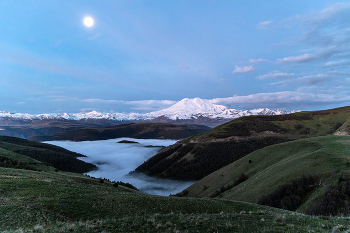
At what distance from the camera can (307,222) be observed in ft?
36.2

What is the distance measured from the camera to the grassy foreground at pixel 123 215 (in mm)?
9992

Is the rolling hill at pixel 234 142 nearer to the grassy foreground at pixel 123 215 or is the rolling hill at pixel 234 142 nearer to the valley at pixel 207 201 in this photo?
the valley at pixel 207 201

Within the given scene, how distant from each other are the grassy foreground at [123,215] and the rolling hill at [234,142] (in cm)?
7885

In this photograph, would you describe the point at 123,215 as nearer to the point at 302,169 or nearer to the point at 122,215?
the point at 122,215

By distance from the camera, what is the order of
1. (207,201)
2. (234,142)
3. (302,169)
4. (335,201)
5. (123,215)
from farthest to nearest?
(234,142)
(302,169)
(207,201)
(335,201)
(123,215)

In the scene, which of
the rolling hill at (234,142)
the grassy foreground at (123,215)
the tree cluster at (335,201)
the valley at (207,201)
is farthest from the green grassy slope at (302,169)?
the rolling hill at (234,142)

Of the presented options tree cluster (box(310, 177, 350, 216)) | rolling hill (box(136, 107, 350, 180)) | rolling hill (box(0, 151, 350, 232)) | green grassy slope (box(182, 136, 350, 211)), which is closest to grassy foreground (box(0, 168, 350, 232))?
rolling hill (box(0, 151, 350, 232))

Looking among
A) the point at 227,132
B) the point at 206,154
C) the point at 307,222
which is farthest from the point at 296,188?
the point at 227,132

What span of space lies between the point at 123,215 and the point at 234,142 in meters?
101

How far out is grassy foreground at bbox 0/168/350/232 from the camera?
9.99m

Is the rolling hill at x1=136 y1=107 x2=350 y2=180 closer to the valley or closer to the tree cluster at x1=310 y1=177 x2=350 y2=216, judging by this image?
the valley

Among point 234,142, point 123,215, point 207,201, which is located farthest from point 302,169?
point 234,142

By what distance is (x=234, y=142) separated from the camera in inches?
4245

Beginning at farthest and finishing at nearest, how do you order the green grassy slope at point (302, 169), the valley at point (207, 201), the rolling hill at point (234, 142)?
the rolling hill at point (234, 142) → the green grassy slope at point (302, 169) → the valley at point (207, 201)
